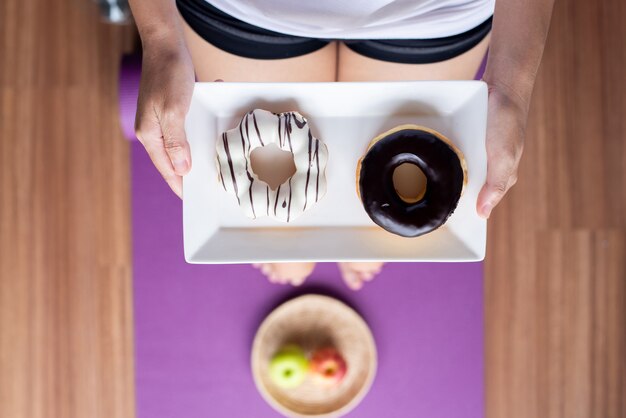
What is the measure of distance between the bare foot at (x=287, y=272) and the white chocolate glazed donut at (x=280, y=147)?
0.36 m

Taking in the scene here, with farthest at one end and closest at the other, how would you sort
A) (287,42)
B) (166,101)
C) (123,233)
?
(123,233) → (287,42) → (166,101)

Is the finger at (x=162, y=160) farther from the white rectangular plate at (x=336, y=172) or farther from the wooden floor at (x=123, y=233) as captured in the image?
the wooden floor at (x=123, y=233)

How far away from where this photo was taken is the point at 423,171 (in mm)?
713

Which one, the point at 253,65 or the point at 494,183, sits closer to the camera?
the point at 494,183

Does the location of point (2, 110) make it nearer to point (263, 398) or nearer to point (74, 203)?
point (74, 203)

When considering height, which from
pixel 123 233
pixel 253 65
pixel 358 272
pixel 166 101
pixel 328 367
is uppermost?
pixel 253 65

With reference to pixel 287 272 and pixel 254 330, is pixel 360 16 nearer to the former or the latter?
pixel 287 272

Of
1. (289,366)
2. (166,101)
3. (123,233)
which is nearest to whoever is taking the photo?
(166,101)

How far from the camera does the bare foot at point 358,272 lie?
1085mm

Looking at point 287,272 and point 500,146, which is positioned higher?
point 500,146

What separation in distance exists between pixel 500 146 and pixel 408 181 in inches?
5.1

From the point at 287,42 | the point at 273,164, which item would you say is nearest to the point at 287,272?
the point at 273,164

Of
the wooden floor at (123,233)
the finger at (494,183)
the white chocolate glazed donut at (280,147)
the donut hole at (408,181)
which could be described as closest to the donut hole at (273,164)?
the white chocolate glazed donut at (280,147)

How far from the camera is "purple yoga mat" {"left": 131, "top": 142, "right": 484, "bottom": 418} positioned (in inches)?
45.1
